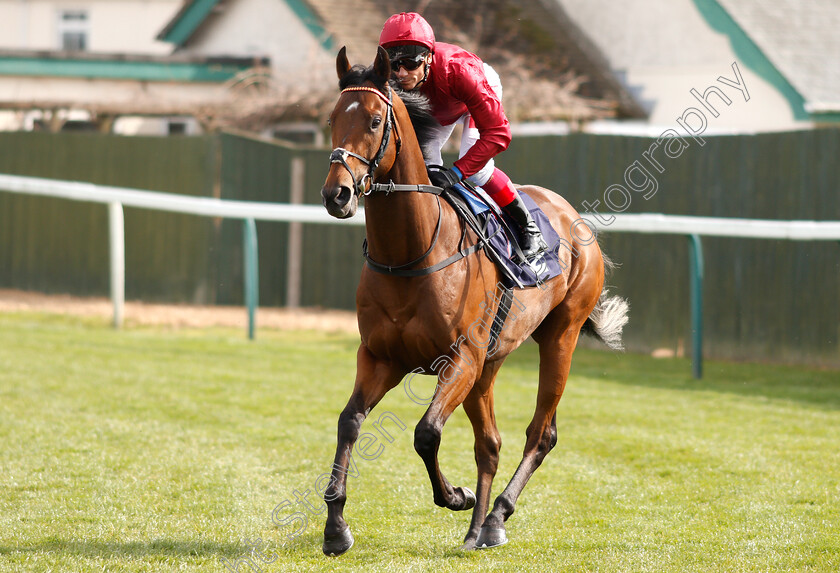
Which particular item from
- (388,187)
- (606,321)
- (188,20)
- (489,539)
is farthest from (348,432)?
(188,20)

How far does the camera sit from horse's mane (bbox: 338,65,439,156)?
3.83m

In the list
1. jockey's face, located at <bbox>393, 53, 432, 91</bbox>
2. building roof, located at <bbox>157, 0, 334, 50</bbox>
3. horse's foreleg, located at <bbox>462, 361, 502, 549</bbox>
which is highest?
building roof, located at <bbox>157, 0, 334, 50</bbox>

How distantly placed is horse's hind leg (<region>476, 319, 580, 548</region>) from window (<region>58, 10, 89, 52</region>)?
24.3 meters

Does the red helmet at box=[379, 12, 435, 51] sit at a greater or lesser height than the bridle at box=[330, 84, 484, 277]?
greater

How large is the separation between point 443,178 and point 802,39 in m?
11.1

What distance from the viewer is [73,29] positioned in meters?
26.9

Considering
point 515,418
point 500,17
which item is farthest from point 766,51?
point 515,418

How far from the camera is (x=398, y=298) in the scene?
4043mm

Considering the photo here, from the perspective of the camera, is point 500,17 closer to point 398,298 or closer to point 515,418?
point 515,418

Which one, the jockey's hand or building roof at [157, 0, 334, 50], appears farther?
building roof at [157, 0, 334, 50]

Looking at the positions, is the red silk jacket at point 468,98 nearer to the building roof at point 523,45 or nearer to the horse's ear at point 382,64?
the horse's ear at point 382,64

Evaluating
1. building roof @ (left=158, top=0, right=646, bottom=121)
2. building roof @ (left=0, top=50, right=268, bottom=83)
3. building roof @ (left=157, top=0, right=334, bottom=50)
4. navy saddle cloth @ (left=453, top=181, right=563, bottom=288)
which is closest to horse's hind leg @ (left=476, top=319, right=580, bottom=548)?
navy saddle cloth @ (left=453, top=181, right=563, bottom=288)

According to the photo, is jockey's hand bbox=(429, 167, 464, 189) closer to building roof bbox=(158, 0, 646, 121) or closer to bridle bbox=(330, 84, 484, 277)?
→ bridle bbox=(330, 84, 484, 277)

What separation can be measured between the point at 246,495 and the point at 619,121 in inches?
431
